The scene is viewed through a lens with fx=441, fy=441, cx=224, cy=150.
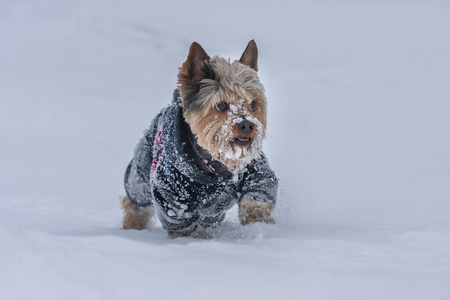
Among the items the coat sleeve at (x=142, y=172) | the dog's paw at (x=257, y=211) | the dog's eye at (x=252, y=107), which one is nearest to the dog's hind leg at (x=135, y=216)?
the coat sleeve at (x=142, y=172)

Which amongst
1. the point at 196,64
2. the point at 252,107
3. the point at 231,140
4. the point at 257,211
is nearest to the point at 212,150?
the point at 231,140

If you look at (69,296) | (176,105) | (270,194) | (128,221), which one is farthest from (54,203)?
(69,296)

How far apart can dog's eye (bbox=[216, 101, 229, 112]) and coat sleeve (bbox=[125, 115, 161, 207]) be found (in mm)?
1258

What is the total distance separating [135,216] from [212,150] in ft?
7.05

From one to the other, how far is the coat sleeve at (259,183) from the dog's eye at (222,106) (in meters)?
0.66

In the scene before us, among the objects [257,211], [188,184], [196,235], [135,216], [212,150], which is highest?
Answer: [212,150]

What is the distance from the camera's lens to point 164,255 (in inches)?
110


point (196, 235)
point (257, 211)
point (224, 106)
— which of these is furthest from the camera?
point (196, 235)

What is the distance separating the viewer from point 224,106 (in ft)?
13.2

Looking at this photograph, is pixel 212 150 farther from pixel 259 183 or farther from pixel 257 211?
pixel 257 211

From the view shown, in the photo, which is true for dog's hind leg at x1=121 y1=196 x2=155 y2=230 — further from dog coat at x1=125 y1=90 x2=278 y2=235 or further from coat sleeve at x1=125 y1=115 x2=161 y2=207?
dog coat at x1=125 y1=90 x2=278 y2=235

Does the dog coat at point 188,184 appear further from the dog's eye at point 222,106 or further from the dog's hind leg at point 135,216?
the dog's hind leg at point 135,216

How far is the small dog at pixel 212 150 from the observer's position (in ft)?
13.1

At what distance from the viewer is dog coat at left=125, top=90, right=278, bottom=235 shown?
4141mm
